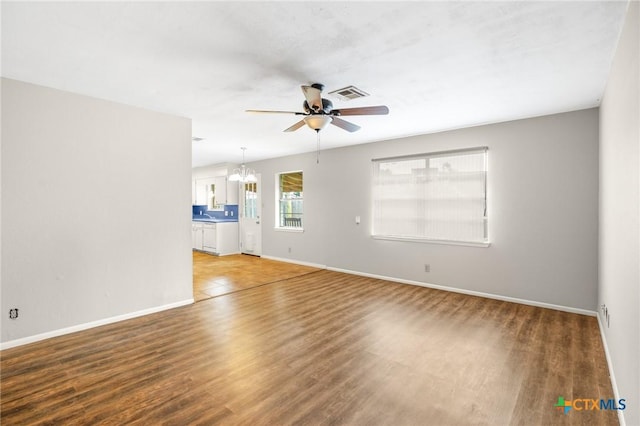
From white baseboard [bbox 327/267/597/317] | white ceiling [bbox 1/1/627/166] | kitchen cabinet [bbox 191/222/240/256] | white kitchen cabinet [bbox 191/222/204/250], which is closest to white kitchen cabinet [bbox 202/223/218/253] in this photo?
kitchen cabinet [bbox 191/222/240/256]

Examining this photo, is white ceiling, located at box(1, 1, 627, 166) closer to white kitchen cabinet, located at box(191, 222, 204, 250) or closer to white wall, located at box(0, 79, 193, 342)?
white wall, located at box(0, 79, 193, 342)

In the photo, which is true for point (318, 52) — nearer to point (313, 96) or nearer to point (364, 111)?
point (313, 96)

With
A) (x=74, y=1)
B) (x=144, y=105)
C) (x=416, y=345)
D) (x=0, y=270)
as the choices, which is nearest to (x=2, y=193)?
(x=0, y=270)

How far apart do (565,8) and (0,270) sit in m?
5.06

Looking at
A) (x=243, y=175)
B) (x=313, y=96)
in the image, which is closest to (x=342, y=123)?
(x=313, y=96)

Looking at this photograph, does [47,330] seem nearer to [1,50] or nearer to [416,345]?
[1,50]

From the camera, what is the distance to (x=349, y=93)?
10.6ft

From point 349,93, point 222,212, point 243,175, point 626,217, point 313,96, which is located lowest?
point 222,212

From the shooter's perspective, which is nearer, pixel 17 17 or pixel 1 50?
pixel 17 17

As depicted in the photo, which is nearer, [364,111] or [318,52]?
[318,52]

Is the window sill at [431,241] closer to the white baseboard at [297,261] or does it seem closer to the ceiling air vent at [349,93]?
the white baseboard at [297,261]

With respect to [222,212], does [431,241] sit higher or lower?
lower

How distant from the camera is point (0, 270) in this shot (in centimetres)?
288

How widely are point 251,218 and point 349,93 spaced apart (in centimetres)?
586
